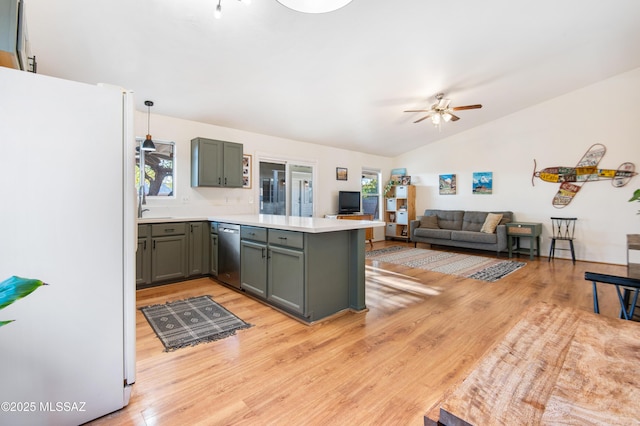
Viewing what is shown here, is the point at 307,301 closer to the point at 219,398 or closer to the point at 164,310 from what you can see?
the point at 219,398

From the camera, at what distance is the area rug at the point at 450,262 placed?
175 inches

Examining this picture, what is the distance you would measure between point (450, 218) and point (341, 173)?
111 inches

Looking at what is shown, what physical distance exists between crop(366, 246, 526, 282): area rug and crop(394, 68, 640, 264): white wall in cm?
147

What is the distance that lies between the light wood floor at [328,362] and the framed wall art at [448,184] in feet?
13.1

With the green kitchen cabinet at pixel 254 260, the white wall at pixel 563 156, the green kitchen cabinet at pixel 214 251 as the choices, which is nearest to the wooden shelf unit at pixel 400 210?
the white wall at pixel 563 156

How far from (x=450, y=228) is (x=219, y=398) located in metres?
6.37

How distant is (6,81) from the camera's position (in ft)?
4.09

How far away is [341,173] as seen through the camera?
7.00 meters

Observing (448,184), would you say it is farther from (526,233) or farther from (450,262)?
(450,262)

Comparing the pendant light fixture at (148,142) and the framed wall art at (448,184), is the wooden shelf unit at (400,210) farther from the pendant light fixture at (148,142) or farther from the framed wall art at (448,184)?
the pendant light fixture at (148,142)

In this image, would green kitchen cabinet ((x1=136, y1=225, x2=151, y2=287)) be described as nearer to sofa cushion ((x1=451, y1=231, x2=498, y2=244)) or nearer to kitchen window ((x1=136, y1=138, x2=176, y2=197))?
kitchen window ((x1=136, y1=138, x2=176, y2=197))

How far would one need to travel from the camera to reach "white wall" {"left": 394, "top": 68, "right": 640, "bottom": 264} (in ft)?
16.2

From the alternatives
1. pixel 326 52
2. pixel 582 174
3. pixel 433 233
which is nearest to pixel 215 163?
pixel 326 52

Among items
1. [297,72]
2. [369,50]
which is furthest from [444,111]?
[297,72]
